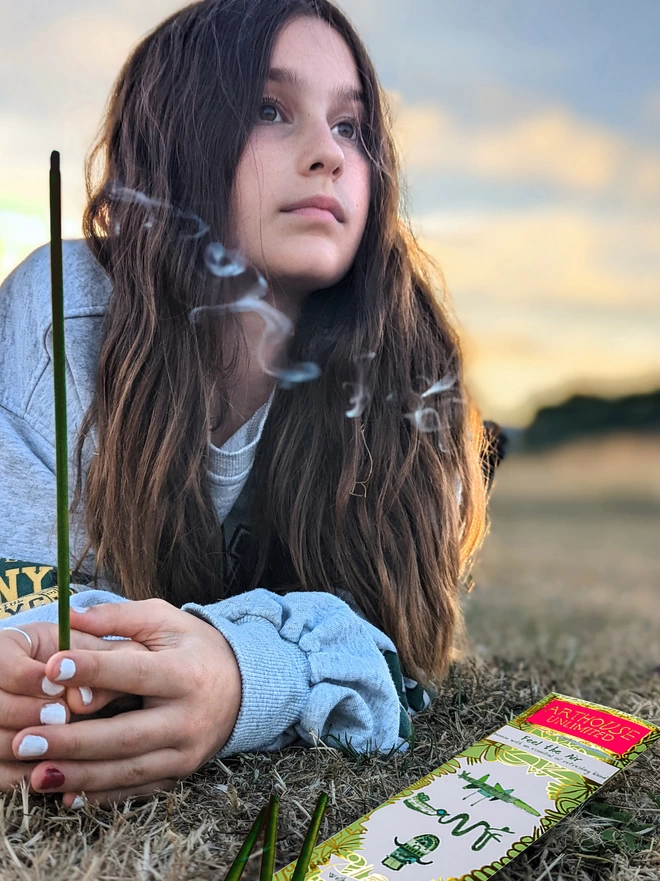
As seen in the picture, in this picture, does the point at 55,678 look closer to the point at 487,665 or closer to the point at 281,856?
the point at 281,856

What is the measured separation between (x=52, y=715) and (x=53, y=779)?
7 cm

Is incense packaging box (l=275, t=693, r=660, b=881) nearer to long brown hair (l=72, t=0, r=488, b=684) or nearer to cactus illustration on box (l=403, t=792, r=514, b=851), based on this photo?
cactus illustration on box (l=403, t=792, r=514, b=851)

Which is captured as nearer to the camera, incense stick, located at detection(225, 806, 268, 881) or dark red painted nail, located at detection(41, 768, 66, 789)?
incense stick, located at detection(225, 806, 268, 881)

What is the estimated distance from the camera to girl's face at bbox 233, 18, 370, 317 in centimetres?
130

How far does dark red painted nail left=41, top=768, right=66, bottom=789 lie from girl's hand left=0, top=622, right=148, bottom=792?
4 centimetres

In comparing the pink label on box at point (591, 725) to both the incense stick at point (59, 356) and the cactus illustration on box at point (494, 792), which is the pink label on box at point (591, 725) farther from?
the incense stick at point (59, 356)

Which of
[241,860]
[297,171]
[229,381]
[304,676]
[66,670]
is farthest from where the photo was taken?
[229,381]

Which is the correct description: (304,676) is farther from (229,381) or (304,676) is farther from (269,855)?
(229,381)

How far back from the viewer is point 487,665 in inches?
71.6

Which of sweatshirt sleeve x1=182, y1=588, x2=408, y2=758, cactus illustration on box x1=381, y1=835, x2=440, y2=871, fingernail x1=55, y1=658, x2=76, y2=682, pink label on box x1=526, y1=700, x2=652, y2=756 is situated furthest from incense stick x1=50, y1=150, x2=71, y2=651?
pink label on box x1=526, y1=700, x2=652, y2=756

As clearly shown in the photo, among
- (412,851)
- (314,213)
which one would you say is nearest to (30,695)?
(412,851)

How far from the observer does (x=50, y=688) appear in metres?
0.94

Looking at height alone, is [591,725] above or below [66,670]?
below

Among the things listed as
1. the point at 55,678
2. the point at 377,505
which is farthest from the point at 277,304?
the point at 55,678
